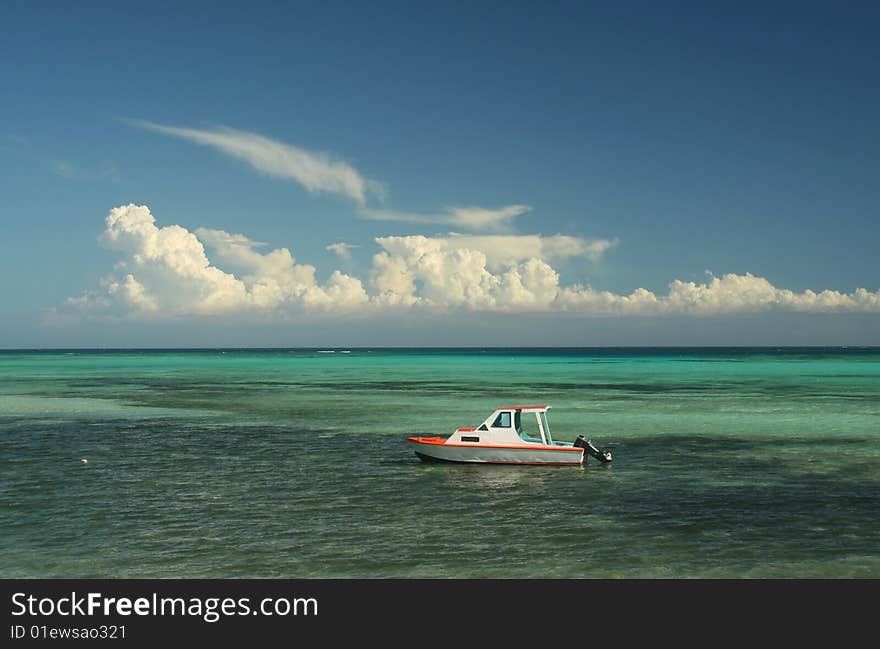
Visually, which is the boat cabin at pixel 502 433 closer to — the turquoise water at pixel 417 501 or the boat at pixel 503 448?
the boat at pixel 503 448

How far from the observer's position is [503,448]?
38844mm

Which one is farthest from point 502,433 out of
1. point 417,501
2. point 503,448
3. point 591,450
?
point 417,501

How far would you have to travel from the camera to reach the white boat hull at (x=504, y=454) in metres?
38.5

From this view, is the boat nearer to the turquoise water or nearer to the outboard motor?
the outboard motor

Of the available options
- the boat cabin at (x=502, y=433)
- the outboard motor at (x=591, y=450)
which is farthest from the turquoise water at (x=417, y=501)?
the boat cabin at (x=502, y=433)

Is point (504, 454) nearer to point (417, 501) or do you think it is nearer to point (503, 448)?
point (503, 448)

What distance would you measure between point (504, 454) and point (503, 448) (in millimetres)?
338

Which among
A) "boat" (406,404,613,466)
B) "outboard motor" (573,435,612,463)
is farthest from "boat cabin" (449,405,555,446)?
"outboard motor" (573,435,612,463)

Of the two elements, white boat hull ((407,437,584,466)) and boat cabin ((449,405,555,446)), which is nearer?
white boat hull ((407,437,584,466))

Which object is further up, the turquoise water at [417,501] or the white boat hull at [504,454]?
the white boat hull at [504,454]

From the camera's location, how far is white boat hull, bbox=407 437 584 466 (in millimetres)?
38500
